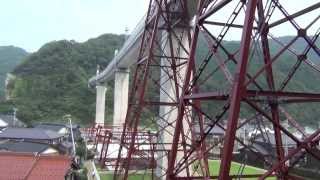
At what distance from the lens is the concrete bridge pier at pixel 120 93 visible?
3747 centimetres

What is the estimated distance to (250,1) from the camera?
6070 mm

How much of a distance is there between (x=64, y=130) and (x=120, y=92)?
927 cm

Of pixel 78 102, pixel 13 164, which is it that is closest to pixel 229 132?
pixel 13 164

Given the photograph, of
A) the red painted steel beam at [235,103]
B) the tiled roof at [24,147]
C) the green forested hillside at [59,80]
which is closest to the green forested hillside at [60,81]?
the green forested hillside at [59,80]

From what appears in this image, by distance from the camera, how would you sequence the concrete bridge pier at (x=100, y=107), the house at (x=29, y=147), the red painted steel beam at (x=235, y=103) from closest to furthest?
1. the red painted steel beam at (x=235, y=103)
2. the house at (x=29, y=147)
3. the concrete bridge pier at (x=100, y=107)

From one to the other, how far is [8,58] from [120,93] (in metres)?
87.2

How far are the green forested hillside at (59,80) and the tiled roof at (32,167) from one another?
148 ft

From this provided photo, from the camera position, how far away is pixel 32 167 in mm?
13852

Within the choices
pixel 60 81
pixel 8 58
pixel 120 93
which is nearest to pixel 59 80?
pixel 60 81

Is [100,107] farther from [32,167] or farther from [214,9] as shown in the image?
[214,9]

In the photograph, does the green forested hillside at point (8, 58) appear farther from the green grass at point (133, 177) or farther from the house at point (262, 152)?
the house at point (262, 152)

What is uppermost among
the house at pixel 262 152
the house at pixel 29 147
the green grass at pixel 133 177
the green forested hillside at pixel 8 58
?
the green forested hillside at pixel 8 58

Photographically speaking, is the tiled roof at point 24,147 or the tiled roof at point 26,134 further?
the tiled roof at point 26,134

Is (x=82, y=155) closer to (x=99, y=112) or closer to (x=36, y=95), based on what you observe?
(x=99, y=112)
